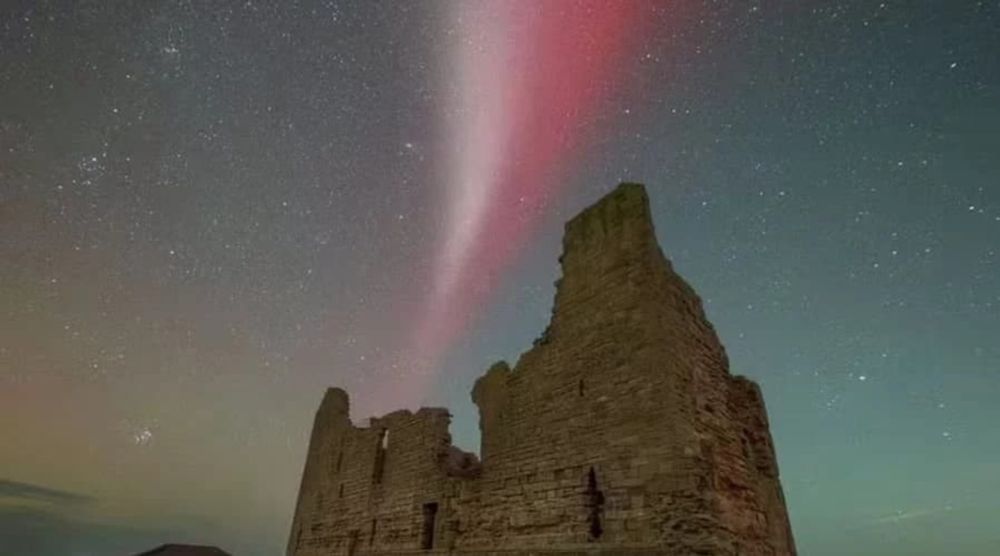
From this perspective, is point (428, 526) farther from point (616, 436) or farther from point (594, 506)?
point (616, 436)

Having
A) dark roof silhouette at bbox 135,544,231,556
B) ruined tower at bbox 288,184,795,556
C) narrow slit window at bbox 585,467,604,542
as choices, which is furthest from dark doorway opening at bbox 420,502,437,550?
dark roof silhouette at bbox 135,544,231,556

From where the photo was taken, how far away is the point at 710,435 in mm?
8578

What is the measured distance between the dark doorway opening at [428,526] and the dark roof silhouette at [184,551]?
28.0m

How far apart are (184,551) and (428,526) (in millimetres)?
28935

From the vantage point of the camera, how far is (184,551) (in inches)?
1264

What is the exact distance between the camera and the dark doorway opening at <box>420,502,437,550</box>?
39.8 feet

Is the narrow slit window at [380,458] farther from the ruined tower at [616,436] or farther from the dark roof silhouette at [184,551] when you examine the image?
the dark roof silhouette at [184,551]

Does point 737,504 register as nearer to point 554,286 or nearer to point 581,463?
point 581,463

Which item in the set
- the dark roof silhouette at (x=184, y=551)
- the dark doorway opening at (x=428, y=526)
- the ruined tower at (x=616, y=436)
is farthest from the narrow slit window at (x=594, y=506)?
the dark roof silhouette at (x=184, y=551)

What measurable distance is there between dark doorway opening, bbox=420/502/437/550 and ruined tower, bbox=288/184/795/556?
0.09ft

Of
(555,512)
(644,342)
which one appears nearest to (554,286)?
(644,342)

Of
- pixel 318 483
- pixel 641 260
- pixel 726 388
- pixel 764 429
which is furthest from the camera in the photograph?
pixel 318 483

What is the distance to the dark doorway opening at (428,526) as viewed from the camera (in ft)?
39.8

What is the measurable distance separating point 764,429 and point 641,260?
488cm
